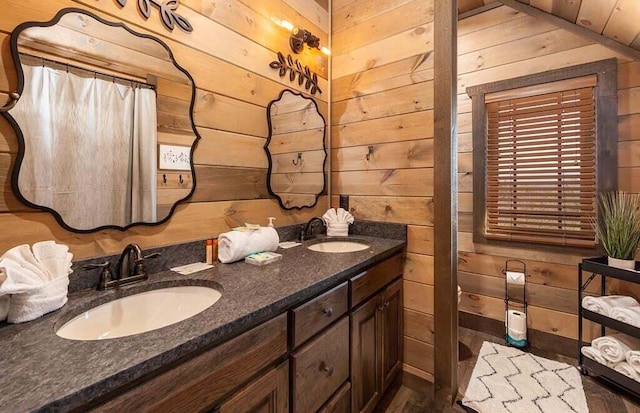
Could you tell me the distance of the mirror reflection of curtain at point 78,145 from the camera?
0.89 metres

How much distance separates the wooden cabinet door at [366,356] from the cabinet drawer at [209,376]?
49 cm

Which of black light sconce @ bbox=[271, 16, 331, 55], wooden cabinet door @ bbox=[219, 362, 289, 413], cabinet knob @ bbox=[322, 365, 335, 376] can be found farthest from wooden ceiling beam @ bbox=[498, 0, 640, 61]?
wooden cabinet door @ bbox=[219, 362, 289, 413]

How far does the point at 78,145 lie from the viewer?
3.20ft

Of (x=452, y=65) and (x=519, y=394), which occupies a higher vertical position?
(x=452, y=65)

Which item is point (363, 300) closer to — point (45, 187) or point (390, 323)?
point (390, 323)

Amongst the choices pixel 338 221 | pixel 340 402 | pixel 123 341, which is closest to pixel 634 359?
pixel 340 402

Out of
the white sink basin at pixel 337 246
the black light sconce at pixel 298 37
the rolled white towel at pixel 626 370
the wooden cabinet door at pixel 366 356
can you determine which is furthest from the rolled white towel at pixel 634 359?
the black light sconce at pixel 298 37

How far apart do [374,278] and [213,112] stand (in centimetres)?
111

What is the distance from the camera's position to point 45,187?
92cm

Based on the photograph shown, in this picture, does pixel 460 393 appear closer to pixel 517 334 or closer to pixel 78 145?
pixel 517 334

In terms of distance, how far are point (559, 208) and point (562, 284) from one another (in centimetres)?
55

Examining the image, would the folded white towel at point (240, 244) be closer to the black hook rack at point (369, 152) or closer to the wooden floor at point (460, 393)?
the black hook rack at point (369, 152)

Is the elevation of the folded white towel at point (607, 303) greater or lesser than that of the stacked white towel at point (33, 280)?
lesser

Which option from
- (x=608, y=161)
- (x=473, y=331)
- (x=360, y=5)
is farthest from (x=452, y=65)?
(x=473, y=331)
